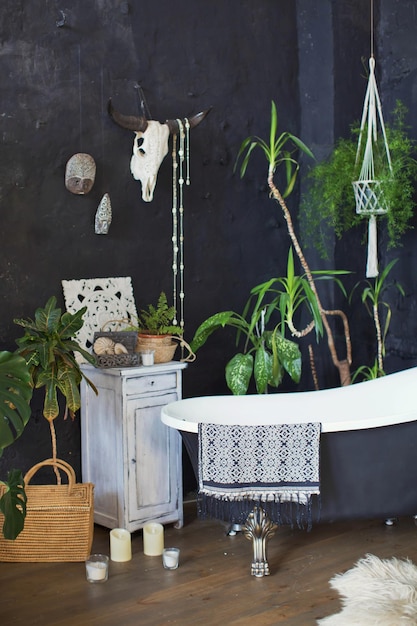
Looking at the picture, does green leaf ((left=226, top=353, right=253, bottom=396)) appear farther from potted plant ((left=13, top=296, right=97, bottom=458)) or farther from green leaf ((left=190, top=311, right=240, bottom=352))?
potted plant ((left=13, top=296, right=97, bottom=458))

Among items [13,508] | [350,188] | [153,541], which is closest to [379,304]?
[350,188]

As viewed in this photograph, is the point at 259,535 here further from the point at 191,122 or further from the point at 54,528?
the point at 191,122

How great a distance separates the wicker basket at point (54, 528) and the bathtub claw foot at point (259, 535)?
76 centimetres

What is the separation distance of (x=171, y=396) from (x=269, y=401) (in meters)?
0.51

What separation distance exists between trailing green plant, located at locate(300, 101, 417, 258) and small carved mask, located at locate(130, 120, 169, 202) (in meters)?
1.02

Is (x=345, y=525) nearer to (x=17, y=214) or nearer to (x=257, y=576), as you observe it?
(x=257, y=576)

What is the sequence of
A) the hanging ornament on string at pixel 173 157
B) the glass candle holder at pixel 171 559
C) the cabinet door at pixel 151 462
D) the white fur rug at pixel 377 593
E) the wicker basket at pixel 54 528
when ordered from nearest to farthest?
the white fur rug at pixel 377 593
the glass candle holder at pixel 171 559
the wicker basket at pixel 54 528
the cabinet door at pixel 151 462
the hanging ornament on string at pixel 173 157

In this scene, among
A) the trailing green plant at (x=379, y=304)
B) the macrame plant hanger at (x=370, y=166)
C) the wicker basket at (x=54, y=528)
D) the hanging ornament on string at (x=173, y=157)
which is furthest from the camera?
the trailing green plant at (x=379, y=304)

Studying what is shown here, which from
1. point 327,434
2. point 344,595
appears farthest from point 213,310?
point 344,595

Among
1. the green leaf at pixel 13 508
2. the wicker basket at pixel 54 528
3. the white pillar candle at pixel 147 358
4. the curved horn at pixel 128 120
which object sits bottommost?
the wicker basket at pixel 54 528

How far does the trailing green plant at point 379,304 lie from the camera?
16.4 ft

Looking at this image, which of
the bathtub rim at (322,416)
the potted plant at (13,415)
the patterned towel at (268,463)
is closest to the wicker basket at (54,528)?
the potted plant at (13,415)

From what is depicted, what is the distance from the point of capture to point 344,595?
3539 millimetres

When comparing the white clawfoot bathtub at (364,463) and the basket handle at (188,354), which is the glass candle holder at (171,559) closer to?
the white clawfoot bathtub at (364,463)
